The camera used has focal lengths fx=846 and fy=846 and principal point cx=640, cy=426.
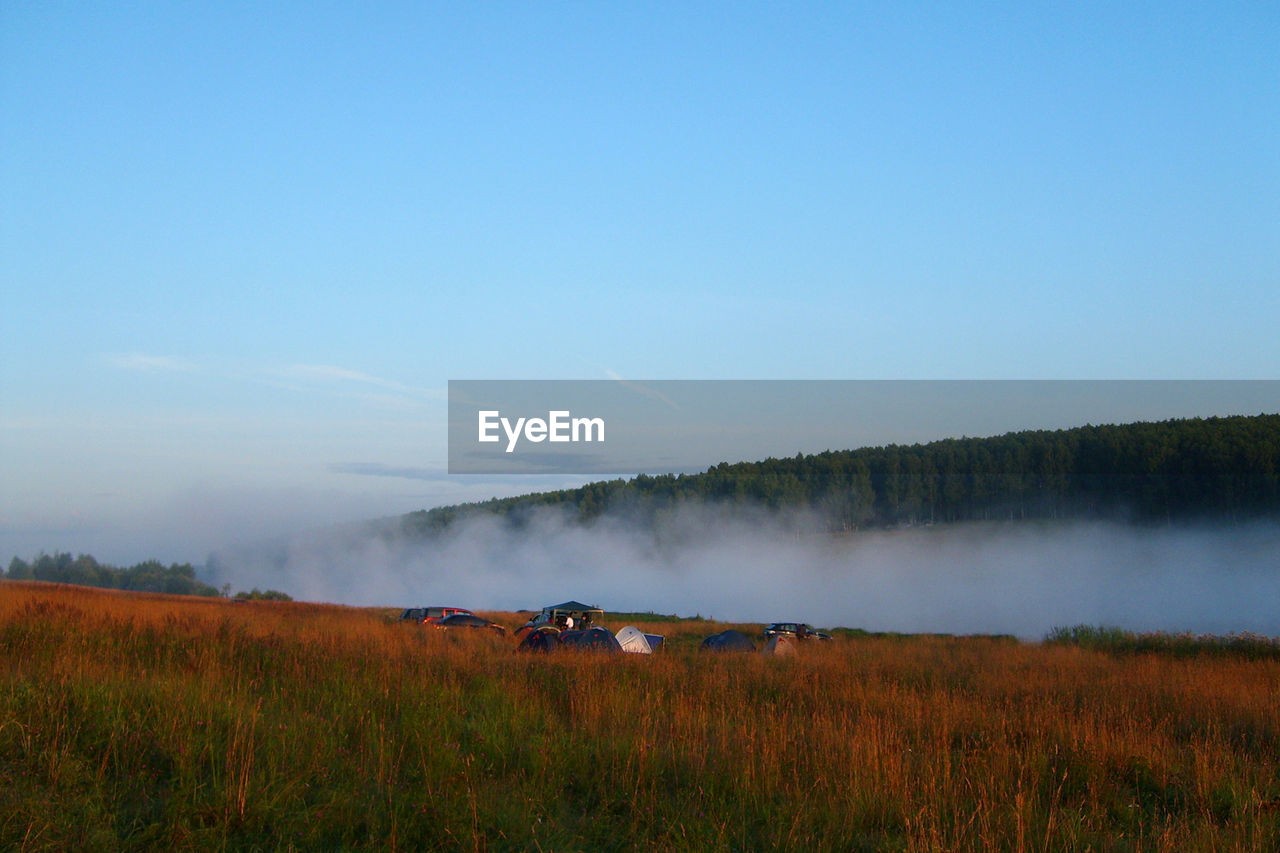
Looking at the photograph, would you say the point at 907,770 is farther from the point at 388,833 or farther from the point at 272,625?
the point at 272,625

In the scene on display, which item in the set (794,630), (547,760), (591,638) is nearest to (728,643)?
(794,630)

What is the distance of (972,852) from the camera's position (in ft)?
17.6

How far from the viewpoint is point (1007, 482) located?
322 ft

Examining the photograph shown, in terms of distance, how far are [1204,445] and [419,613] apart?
249 feet

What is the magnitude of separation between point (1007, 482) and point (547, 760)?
10132 centimetres

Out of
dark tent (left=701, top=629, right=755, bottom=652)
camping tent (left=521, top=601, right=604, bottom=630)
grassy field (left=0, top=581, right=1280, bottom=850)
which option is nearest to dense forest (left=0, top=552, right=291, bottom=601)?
camping tent (left=521, top=601, right=604, bottom=630)

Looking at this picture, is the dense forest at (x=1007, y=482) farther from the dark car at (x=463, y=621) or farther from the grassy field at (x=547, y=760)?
the grassy field at (x=547, y=760)

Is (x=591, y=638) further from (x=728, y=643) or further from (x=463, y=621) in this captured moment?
(x=463, y=621)

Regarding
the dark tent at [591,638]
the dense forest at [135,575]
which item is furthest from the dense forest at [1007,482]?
the dark tent at [591,638]

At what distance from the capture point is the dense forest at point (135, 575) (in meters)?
59.5

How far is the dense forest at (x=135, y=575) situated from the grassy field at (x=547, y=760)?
5249 centimetres

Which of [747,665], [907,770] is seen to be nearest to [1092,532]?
[747,665]

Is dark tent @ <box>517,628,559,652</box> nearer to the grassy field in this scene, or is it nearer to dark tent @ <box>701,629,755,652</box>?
the grassy field

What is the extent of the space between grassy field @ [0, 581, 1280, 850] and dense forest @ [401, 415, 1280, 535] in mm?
80200
